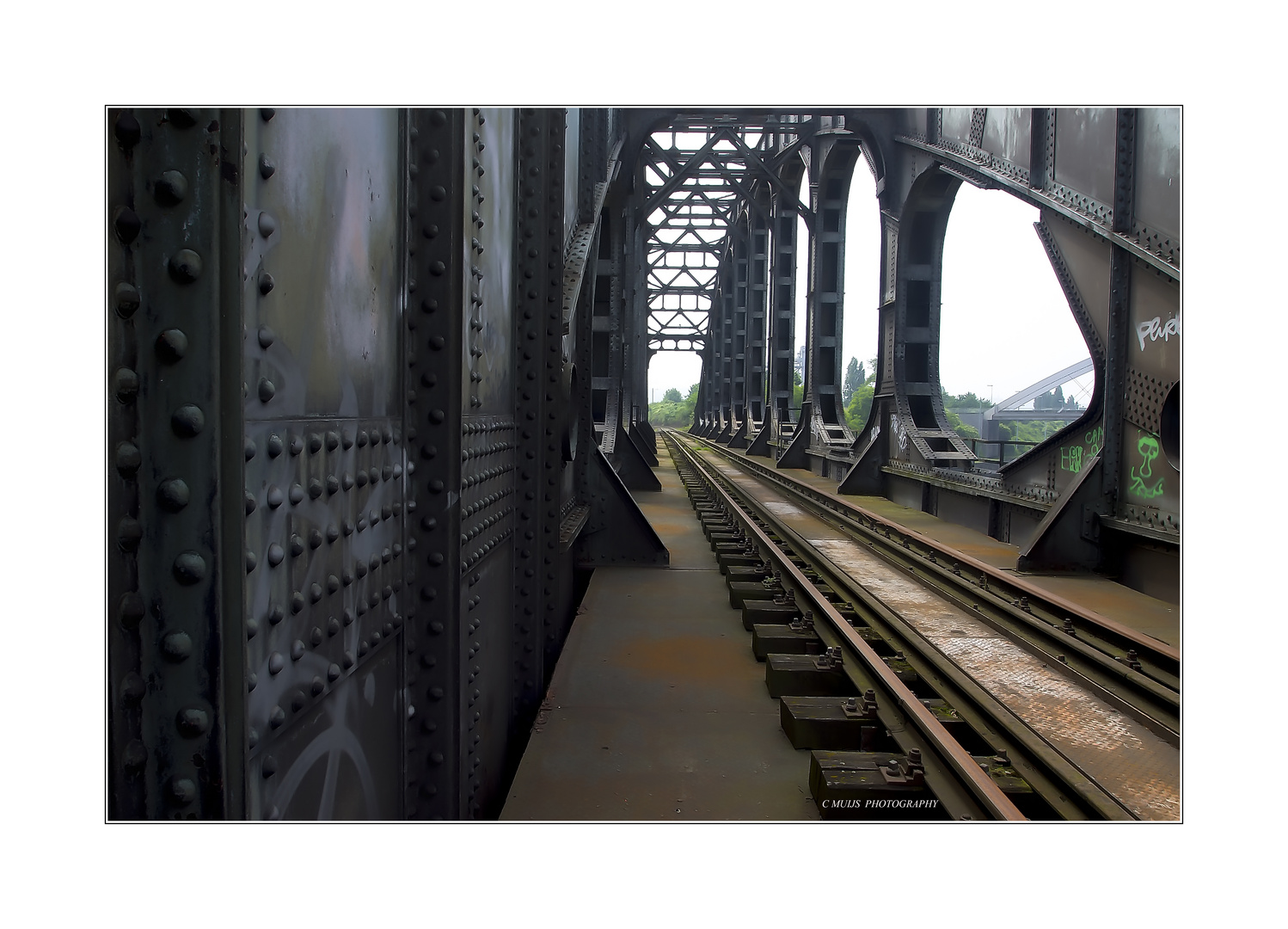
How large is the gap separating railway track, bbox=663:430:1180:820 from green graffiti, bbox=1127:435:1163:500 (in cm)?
170

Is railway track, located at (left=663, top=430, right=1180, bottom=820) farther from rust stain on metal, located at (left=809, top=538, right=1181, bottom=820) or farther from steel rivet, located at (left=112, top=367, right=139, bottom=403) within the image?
steel rivet, located at (left=112, top=367, right=139, bottom=403)

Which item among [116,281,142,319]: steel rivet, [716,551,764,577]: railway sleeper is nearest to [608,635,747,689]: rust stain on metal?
[716,551,764,577]: railway sleeper

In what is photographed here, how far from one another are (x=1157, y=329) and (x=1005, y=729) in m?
5.31

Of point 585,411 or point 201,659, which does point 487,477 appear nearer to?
point 201,659

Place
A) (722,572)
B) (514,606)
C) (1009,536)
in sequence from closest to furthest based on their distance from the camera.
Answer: (514,606) < (722,572) < (1009,536)

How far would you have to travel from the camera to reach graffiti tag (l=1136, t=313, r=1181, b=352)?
6.95 m

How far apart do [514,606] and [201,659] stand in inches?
110

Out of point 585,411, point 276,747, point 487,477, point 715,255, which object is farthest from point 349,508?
point 715,255

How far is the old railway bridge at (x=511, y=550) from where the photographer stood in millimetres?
1270

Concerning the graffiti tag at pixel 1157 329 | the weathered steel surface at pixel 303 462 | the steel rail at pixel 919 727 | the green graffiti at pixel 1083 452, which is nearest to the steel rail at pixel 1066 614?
the steel rail at pixel 919 727

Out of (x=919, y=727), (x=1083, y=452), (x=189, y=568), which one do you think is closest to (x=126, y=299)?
(x=189, y=568)

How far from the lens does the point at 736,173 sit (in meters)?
30.1

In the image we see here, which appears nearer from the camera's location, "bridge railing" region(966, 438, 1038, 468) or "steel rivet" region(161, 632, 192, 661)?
"steel rivet" region(161, 632, 192, 661)

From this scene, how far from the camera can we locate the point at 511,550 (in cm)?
395
